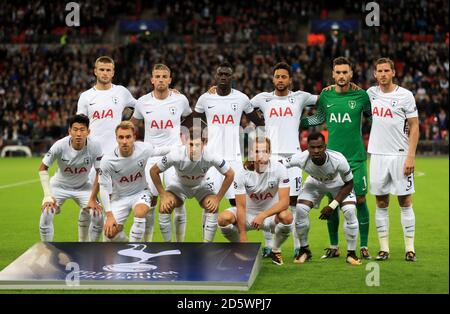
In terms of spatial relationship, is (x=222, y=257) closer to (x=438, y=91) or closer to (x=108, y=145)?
(x=108, y=145)

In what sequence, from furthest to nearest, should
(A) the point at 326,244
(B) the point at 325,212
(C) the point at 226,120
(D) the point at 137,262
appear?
(A) the point at 326,244, (C) the point at 226,120, (B) the point at 325,212, (D) the point at 137,262

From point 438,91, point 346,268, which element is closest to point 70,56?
point 438,91

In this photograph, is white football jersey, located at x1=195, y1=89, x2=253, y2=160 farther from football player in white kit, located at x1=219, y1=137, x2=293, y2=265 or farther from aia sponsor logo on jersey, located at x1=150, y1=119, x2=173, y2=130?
football player in white kit, located at x1=219, y1=137, x2=293, y2=265

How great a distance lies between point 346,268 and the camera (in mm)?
8477

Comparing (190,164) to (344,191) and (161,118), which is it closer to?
(161,118)

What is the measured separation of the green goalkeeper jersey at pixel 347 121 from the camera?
9.09 meters

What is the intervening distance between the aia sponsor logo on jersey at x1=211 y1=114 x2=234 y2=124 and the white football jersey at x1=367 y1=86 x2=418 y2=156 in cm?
168

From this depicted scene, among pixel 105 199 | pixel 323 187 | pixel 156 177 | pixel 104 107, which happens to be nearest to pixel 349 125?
pixel 323 187

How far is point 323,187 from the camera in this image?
8.93m

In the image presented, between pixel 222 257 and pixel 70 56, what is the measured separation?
92.2ft

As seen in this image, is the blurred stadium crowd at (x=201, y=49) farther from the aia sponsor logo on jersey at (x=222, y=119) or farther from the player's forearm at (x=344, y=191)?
the player's forearm at (x=344, y=191)

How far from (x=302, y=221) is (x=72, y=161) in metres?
2.72

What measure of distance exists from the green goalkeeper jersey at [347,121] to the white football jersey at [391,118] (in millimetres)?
158
